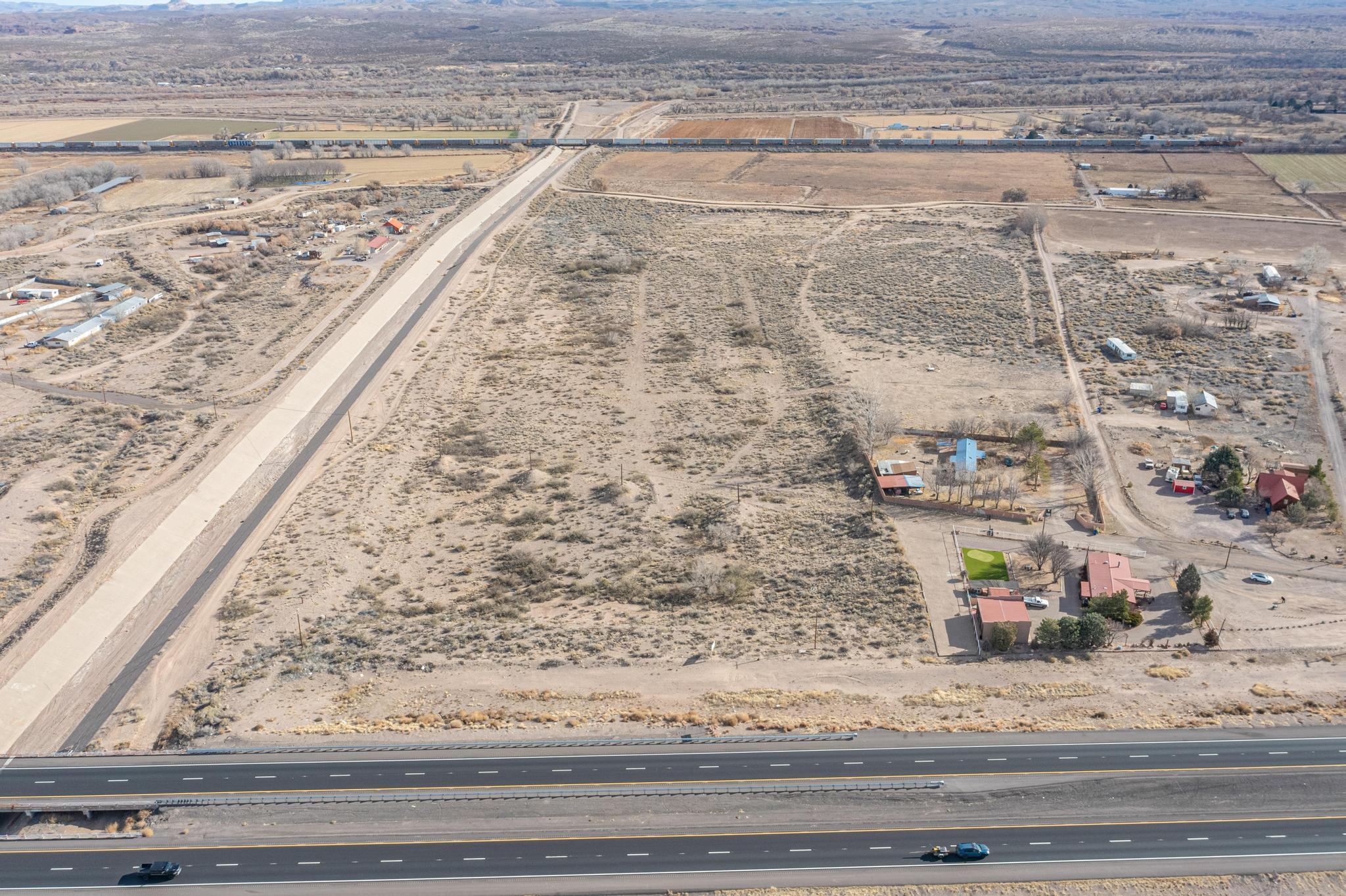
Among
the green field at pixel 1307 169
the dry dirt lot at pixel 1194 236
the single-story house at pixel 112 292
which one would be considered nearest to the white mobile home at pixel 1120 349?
the dry dirt lot at pixel 1194 236

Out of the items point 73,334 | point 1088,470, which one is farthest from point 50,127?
point 1088,470

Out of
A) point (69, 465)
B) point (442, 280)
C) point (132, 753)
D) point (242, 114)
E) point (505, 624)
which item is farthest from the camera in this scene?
point (242, 114)

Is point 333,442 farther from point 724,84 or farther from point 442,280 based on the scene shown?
point 724,84

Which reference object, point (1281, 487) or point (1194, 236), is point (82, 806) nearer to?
point (1281, 487)

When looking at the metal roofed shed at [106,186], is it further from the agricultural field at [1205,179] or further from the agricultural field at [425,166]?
the agricultural field at [1205,179]

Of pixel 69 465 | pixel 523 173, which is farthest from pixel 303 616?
pixel 523 173
